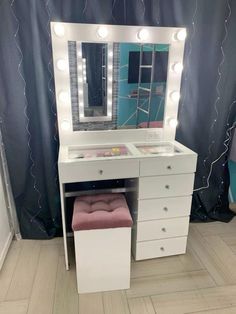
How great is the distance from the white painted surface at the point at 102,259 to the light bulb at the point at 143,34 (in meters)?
1.27

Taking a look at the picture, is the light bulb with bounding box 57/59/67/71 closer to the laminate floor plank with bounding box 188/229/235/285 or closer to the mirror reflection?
the mirror reflection

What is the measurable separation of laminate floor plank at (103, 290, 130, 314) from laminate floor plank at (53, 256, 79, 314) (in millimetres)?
175

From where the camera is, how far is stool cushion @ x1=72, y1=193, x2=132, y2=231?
4.62ft

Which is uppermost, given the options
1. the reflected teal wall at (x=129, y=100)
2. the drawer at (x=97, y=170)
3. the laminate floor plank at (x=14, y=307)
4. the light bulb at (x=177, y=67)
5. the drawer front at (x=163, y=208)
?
the light bulb at (x=177, y=67)

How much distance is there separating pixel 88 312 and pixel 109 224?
20.7 inches

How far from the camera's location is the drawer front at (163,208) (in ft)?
5.51

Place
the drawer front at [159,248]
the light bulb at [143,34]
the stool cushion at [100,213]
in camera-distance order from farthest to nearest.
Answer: the drawer front at [159,248]
the light bulb at [143,34]
the stool cushion at [100,213]

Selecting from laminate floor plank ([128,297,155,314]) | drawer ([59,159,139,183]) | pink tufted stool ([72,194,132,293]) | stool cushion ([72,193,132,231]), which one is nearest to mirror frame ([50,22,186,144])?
drawer ([59,159,139,183])

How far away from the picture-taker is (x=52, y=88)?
177 cm

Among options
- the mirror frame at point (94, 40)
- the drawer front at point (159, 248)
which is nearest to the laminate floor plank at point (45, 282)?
the drawer front at point (159, 248)

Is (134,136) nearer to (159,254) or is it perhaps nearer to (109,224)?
(109,224)

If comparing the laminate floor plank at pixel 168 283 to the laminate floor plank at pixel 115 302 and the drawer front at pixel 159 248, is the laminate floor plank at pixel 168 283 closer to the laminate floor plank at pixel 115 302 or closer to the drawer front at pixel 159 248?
the laminate floor plank at pixel 115 302

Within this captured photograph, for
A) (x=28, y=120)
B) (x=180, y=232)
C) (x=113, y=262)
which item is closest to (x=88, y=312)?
(x=113, y=262)

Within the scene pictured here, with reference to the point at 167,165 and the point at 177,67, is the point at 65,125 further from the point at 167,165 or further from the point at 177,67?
the point at 177,67
